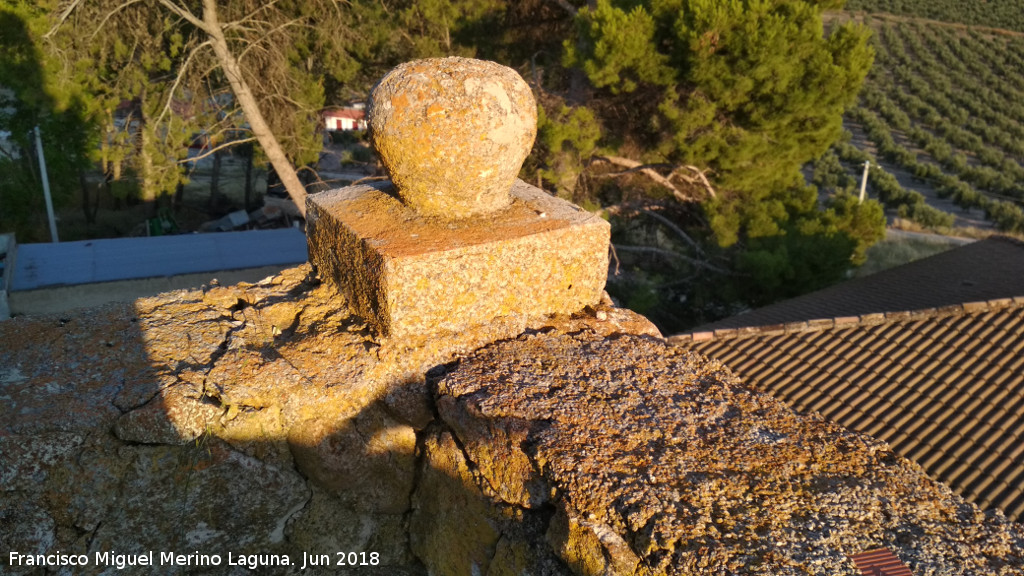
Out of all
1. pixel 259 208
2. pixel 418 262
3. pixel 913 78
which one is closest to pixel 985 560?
pixel 418 262

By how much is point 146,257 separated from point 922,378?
37.4ft

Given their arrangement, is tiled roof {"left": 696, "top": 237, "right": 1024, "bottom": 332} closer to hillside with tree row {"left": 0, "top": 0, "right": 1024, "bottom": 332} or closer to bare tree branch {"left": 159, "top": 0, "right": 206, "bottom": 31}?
hillside with tree row {"left": 0, "top": 0, "right": 1024, "bottom": 332}

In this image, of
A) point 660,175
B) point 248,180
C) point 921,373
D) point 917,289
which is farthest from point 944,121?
point 921,373

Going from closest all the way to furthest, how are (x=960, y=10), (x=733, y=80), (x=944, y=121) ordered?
(x=733, y=80)
(x=944, y=121)
(x=960, y=10)

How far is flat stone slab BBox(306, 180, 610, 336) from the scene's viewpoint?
8.34ft

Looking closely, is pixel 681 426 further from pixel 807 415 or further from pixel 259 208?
pixel 259 208

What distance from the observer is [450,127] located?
263 cm

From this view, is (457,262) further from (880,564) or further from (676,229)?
(676,229)

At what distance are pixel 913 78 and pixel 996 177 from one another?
1226 cm

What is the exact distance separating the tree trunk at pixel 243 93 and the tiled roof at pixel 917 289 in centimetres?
708

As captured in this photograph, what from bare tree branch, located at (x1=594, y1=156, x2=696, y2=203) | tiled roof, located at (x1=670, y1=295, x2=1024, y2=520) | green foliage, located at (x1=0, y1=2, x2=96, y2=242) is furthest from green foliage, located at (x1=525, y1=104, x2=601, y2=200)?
green foliage, located at (x1=0, y1=2, x2=96, y2=242)

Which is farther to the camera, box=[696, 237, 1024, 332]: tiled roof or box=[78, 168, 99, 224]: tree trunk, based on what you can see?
box=[78, 168, 99, 224]: tree trunk

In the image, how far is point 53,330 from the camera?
2.72 metres

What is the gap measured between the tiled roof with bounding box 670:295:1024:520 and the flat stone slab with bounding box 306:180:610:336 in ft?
10.2
